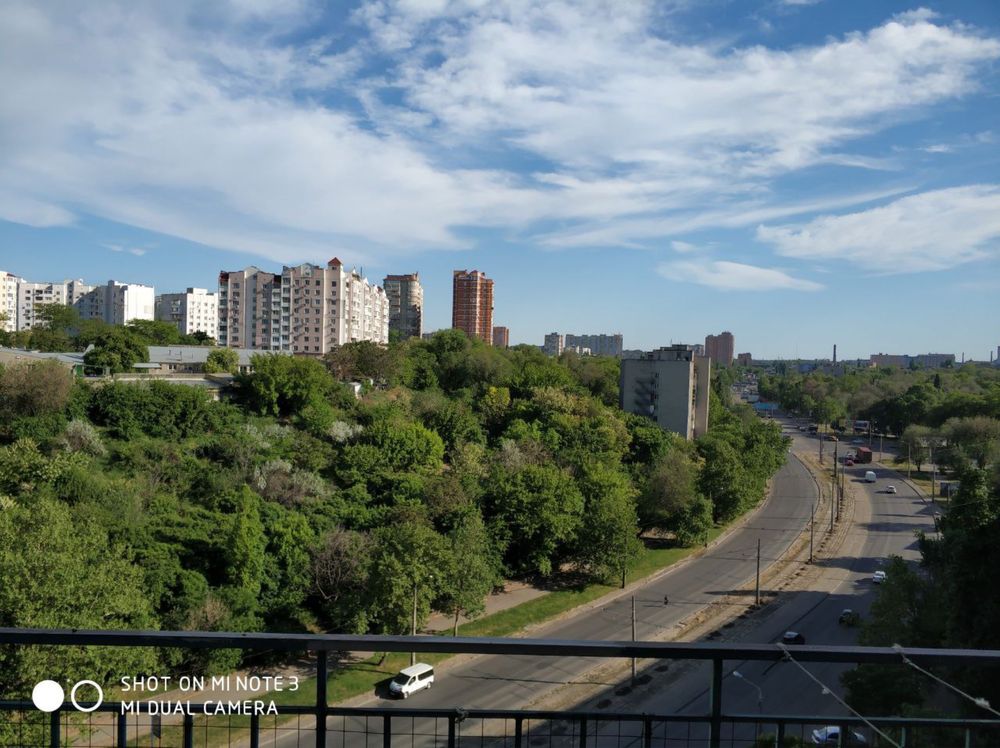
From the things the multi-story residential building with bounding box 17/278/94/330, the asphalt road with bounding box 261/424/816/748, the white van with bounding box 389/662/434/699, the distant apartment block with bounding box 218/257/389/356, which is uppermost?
the multi-story residential building with bounding box 17/278/94/330

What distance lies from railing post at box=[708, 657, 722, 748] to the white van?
6.61m

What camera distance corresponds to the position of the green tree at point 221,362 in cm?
1839

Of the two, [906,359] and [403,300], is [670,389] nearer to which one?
[403,300]

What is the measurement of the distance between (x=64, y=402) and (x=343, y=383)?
727cm

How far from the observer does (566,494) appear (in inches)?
510

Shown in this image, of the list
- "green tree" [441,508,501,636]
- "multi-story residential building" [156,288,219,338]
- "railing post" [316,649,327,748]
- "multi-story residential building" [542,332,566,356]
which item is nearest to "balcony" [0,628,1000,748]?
"railing post" [316,649,327,748]

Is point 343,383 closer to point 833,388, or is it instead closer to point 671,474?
point 671,474

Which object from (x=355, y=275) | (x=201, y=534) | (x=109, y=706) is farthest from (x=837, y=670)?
(x=355, y=275)

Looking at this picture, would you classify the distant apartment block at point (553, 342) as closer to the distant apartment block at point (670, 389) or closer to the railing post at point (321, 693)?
the distant apartment block at point (670, 389)

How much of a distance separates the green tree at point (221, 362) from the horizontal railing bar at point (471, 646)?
18.4 meters

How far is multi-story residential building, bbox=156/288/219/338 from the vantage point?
146ft

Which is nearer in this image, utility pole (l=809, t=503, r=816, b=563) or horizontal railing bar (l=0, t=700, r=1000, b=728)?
horizontal railing bar (l=0, t=700, r=1000, b=728)

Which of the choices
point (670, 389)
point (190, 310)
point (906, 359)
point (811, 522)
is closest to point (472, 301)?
point (190, 310)

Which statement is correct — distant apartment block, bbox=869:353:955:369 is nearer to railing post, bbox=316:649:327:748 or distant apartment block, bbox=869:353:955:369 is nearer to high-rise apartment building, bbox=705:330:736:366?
high-rise apartment building, bbox=705:330:736:366
